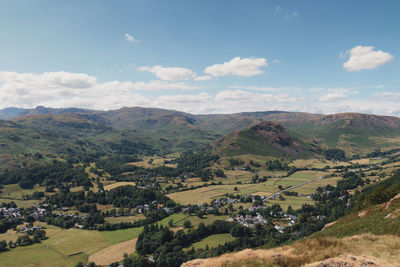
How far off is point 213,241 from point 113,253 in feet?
169

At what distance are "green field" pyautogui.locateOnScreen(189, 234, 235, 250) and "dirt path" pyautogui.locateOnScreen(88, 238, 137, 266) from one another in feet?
111

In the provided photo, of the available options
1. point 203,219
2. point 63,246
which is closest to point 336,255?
point 203,219

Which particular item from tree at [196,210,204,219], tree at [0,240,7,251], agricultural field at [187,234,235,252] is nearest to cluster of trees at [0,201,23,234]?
tree at [0,240,7,251]

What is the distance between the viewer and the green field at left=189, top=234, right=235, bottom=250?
11721cm

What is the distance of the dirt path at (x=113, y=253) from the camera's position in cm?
10769

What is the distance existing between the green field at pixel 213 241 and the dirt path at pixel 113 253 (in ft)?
111

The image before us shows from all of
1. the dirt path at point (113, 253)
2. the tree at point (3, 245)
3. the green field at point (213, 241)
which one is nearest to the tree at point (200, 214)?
the green field at point (213, 241)

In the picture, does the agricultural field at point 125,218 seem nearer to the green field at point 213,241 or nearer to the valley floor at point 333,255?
the green field at point 213,241

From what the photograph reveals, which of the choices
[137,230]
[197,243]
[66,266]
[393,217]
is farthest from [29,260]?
[393,217]

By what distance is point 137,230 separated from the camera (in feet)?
477

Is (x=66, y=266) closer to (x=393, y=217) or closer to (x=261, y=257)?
(x=261, y=257)

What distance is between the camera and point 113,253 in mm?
114688

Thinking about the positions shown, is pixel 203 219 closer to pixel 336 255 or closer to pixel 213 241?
pixel 213 241

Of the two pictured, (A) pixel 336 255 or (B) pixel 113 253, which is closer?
(A) pixel 336 255
